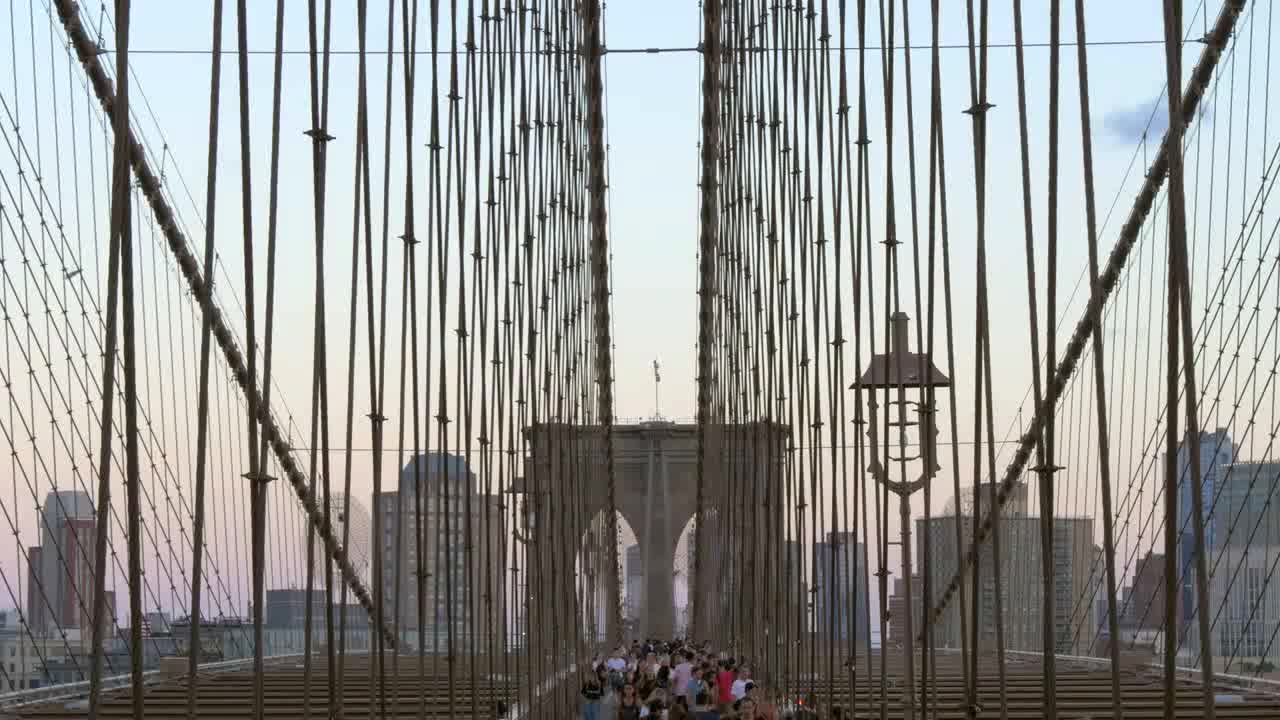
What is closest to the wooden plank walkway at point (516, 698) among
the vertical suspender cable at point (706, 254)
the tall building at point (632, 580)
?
the vertical suspender cable at point (706, 254)

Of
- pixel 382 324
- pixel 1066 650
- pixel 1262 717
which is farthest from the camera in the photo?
pixel 1066 650

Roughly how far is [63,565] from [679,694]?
6129 millimetres

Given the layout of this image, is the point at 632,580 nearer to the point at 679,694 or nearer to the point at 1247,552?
the point at 679,694

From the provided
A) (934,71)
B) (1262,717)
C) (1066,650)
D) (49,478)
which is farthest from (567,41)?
(934,71)

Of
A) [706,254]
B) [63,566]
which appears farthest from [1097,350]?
[706,254]

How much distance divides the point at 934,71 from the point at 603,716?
11953 millimetres

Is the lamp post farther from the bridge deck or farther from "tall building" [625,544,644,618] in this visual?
"tall building" [625,544,644,618]

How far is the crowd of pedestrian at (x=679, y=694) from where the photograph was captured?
1252 centimetres

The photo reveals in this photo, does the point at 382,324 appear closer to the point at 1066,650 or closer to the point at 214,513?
the point at 214,513

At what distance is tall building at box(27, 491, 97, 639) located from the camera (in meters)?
9.62

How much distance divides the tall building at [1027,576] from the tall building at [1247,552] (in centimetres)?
122

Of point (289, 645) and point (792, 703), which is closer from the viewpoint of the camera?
point (792, 703)

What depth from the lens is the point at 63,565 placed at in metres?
9.63

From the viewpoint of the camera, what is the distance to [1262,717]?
29.6 ft
